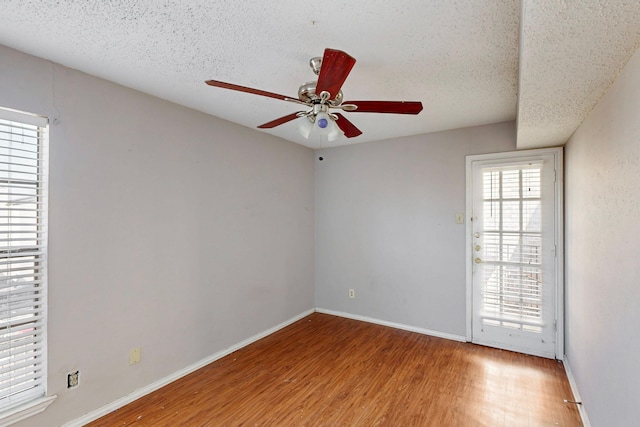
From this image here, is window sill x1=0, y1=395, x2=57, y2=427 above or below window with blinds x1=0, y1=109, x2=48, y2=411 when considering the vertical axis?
below

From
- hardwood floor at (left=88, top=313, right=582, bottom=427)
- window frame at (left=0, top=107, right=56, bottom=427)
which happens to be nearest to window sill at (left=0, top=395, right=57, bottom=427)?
window frame at (left=0, top=107, right=56, bottom=427)

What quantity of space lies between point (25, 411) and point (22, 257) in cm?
91

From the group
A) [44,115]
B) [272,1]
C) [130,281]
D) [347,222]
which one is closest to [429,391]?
[347,222]

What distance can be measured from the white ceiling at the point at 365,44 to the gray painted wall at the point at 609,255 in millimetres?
186

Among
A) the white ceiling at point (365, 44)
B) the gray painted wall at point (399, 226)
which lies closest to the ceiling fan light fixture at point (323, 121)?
the white ceiling at point (365, 44)

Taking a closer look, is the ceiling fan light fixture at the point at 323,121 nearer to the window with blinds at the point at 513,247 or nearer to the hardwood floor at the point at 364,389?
the hardwood floor at the point at 364,389

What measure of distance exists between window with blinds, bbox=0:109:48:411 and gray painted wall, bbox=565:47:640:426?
3.10 metres

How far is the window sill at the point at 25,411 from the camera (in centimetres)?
179

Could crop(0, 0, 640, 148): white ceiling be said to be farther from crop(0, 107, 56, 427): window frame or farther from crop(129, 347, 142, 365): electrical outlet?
crop(129, 347, 142, 365): electrical outlet

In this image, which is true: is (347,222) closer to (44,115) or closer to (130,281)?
(130,281)

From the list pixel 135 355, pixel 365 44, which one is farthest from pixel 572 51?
pixel 135 355

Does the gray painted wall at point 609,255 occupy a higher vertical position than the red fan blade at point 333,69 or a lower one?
lower

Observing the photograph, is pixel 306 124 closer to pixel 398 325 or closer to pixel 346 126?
pixel 346 126

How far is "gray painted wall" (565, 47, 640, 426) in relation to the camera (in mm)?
1298
